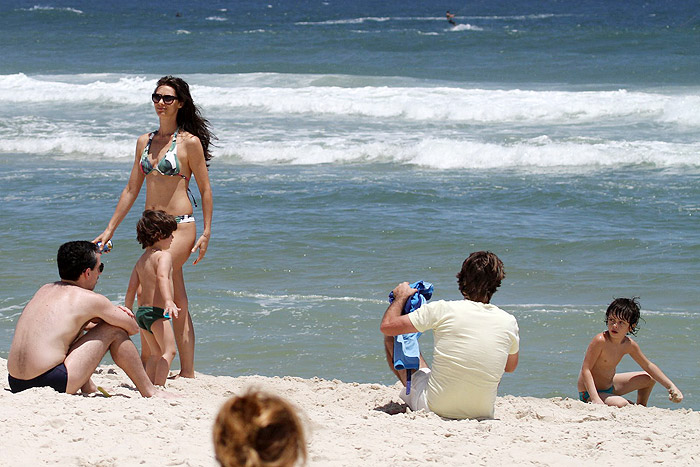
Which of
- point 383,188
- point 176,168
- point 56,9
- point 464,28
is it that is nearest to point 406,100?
point 383,188

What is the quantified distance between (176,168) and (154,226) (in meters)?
0.48

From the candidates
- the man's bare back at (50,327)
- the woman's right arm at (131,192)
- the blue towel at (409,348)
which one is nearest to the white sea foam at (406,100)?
the woman's right arm at (131,192)

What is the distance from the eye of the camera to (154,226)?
18.1ft

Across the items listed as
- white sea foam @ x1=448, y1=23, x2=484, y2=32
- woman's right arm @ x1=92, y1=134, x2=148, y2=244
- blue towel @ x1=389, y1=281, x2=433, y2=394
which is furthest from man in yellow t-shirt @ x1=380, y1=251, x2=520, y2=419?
white sea foam @ x1=448, y1=23, x2=484, y2=32

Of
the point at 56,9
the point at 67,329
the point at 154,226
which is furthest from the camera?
the point at 56,9

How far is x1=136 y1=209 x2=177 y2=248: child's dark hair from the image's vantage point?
5500 millimetres

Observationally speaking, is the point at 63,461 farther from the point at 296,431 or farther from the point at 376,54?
the point at 376,54

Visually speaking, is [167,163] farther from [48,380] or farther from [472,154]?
[472,154]

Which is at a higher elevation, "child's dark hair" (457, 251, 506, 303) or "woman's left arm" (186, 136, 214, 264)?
"woman's left arm" (186, 136, 214, 264)

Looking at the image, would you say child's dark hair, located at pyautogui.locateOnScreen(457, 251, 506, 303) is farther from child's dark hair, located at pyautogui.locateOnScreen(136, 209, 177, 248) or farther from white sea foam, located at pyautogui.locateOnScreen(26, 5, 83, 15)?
white sea foam, located at pyautogui.locateOnScreen(26, 5, 83, 15)

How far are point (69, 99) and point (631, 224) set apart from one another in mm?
16143

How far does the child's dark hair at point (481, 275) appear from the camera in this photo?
15.4 ft

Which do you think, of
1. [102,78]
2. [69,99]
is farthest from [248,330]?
[102,78]

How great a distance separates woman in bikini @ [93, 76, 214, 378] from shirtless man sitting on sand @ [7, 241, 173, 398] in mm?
787
